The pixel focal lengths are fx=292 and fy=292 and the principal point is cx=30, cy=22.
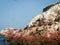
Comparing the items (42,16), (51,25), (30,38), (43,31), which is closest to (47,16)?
(42,16)

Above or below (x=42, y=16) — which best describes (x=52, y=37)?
below

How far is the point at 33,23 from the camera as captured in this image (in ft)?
201

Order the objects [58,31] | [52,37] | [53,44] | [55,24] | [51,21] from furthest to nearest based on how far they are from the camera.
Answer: [51,21], [55,24], [58,31], [52,37], [53,44]

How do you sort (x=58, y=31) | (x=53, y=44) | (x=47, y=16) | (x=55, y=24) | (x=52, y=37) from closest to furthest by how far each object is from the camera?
(x=53, y=44)
(x=52, y=37)
(x=58, y=31)
(x=55, y=24)
(x=47, y=16)

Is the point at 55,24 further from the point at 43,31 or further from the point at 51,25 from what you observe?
the point at 43,31

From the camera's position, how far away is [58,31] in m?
45.8

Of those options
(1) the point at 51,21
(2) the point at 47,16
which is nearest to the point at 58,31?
(1) the point at 51,21

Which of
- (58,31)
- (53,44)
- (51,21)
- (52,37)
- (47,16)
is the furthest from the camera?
(47,16)

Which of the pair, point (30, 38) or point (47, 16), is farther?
point (47, 16)

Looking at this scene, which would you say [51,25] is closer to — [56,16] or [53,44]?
[56,16]

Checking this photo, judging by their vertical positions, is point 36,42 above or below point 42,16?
below

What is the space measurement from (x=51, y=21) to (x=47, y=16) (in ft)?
13.2

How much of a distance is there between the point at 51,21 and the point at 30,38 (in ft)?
42.3

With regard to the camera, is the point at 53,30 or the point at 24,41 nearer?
the point at 24,41
